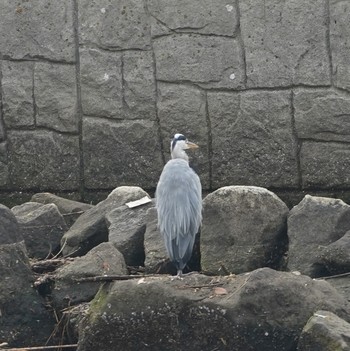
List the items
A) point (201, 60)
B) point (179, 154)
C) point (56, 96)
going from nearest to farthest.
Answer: point (179, 154), point (201, 60), point (56, 96)

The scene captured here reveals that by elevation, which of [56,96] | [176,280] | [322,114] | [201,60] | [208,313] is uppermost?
[201,60]

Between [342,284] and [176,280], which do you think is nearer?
[176,280]

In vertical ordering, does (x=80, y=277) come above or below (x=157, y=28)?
below

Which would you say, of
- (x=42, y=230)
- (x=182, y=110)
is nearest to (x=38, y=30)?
(x=182, y=110)

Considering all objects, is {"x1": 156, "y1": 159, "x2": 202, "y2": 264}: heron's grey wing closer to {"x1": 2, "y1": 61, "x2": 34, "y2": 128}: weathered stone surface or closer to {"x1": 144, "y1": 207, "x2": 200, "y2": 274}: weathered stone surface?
{"x1": 144, "y1": 207, "x2": 200, "y2": 274}: weathered stone surface

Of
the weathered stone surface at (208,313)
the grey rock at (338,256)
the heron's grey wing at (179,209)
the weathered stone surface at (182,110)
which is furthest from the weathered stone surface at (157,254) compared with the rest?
the weathered stone surface at (182,110)

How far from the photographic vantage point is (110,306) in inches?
285

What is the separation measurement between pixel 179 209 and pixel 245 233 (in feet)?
1.22

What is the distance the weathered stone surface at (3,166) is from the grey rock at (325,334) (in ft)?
12.9

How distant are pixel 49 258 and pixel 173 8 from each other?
81.0 inches

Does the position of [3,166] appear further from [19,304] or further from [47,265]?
[19,304]

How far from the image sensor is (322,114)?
10.1 meters

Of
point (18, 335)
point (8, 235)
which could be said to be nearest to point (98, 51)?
point (8, 235)

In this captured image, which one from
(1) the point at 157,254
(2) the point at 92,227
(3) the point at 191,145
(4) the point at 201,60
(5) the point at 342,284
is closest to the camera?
(5) the point at 342,284
